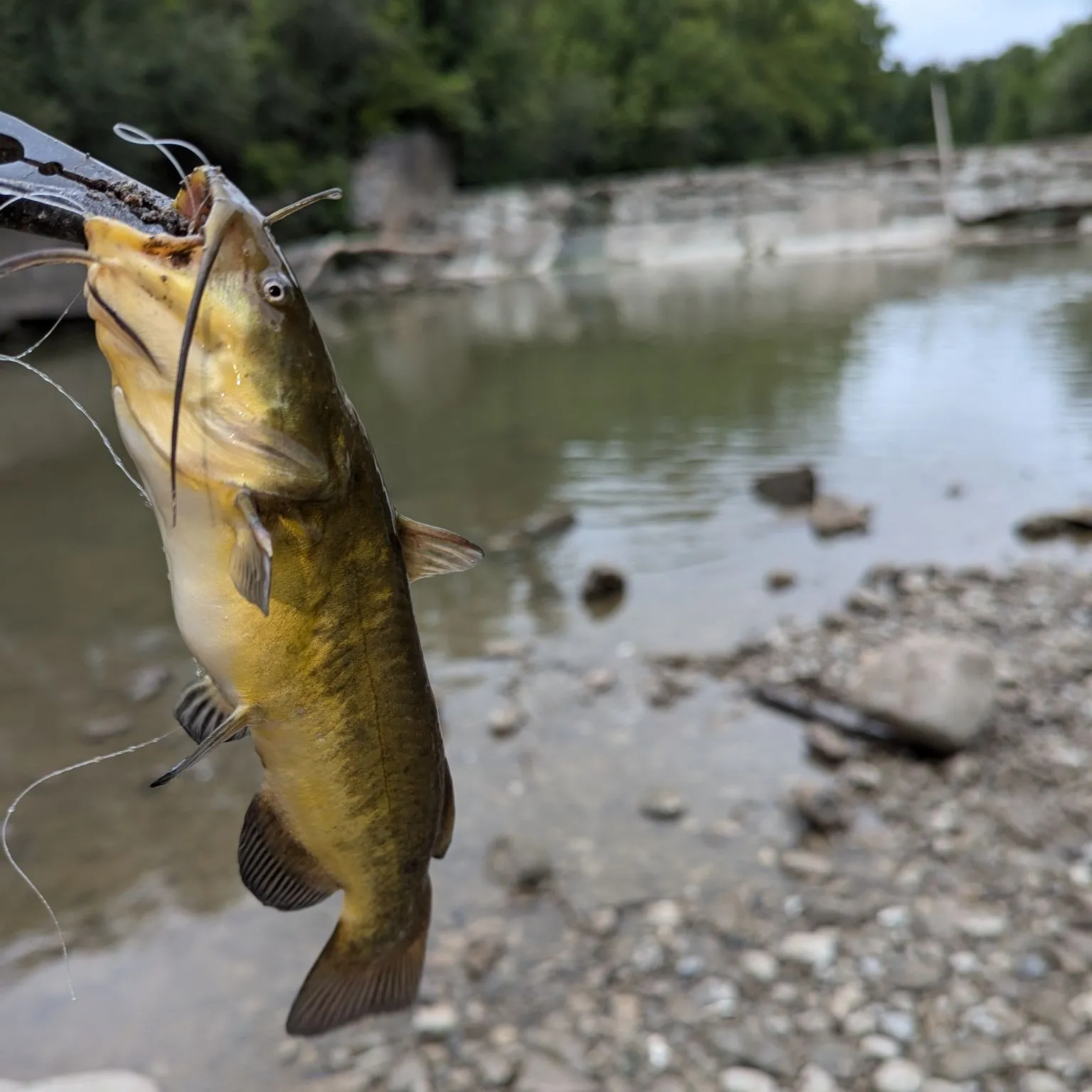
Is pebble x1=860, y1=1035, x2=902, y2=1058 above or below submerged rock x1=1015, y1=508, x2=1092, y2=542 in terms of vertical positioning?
below

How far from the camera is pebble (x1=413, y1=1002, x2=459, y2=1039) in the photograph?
2.74 m

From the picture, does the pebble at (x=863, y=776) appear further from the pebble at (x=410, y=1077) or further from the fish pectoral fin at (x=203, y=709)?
the fish pectoral fin at (x=203, y=709)

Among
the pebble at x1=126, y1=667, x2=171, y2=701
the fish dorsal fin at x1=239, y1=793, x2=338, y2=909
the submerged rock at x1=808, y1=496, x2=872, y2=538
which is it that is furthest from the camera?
the submerged rock at x1=808, y1=496, x2=872, y2=538

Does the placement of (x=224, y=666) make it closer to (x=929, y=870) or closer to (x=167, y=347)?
(x=167, y=347)

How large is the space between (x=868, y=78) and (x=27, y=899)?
152 ft

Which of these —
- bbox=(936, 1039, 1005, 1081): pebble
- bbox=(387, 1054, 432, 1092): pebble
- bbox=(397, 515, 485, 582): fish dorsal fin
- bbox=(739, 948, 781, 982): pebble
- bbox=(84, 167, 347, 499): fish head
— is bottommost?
bbox=(936, 1039, 1005, 1081): pebble

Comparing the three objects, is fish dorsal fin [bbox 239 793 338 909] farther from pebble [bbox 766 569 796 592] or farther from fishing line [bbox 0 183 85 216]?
pebble [bbox 766 569 796 592]

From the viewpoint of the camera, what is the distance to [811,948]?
114 inches

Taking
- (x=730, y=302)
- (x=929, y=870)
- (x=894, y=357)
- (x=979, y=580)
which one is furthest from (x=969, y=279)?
(x=929, y=870)

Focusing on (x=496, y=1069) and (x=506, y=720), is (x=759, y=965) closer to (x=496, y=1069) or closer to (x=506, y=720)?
(x=496, y=1069)

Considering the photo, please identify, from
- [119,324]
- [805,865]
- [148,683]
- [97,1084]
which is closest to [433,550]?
[119,324]

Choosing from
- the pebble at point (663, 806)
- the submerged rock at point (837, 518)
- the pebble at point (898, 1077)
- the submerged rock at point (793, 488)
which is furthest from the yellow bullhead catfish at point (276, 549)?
the submerged rock at point (793, 488)

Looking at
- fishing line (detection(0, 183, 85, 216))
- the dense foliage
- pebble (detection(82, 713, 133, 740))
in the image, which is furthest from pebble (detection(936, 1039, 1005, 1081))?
the dense foliage

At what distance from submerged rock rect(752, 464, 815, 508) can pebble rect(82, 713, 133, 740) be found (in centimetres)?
441
